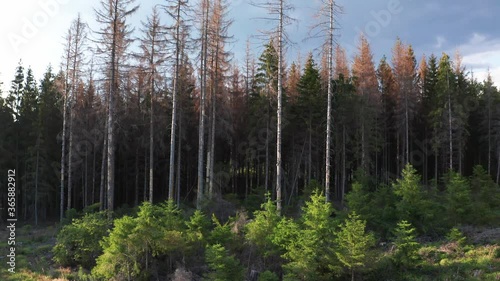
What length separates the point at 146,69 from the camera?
20.7 meters

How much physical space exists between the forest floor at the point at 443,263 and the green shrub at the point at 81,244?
1.33ft

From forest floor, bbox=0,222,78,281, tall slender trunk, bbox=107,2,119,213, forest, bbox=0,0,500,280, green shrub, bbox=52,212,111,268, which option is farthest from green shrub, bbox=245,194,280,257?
tall slender trunk, bbox=107,2,119,213

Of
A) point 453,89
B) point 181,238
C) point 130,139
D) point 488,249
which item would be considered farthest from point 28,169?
point 453,89

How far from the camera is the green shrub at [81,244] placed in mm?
12719

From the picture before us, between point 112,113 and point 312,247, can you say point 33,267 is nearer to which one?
point 112,113

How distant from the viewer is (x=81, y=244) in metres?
12.7

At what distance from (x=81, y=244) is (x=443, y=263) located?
12.2 meters

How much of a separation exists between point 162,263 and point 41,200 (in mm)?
26167

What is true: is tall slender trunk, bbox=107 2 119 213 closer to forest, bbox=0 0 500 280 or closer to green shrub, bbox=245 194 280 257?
forest, bbox=0 0 500 280

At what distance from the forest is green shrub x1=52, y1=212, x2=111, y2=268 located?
0.05m

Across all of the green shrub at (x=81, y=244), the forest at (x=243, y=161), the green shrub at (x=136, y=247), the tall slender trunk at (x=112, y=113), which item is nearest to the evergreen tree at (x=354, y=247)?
the forest at (x=243, y=161)

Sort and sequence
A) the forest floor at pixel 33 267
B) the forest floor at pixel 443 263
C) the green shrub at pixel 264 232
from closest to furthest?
the forest floor at pixel 443 263, the green shrub at pixel 264 232, the forest floor at pixel 33 267

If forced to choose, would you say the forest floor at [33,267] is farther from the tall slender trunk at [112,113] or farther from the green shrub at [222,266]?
the green shrub at [222,266]

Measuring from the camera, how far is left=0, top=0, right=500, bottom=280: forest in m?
11.0
